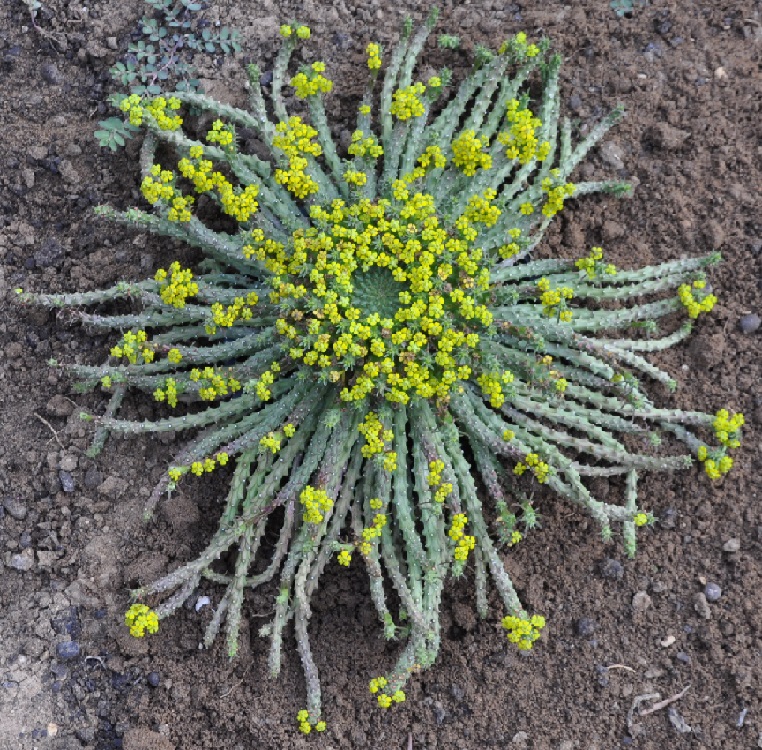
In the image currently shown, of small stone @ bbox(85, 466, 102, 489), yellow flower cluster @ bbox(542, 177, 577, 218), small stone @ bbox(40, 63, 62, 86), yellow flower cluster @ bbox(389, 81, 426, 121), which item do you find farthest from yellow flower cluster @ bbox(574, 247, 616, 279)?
small stone @ bbox(40, 63, 62, 86)

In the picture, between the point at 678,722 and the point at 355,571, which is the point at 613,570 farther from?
the point at 355,571

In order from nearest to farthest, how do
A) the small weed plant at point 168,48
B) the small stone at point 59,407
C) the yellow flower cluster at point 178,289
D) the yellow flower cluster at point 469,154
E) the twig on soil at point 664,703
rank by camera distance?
1. the yellow flower cluster at point 178,289
2. the yellow flower cluster at point 469,154
3. the twig on soil at point 664,703
4. the small stone at point 59,407
5. the small weed plant at point 168,48

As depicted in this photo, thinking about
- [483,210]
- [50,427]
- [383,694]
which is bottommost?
[383,694]

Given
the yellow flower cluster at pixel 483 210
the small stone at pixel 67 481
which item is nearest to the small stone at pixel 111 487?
the small stone at pixel 67 481

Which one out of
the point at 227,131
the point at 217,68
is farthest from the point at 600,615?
the point at 217,68

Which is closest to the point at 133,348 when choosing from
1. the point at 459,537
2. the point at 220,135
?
the point at 220,135

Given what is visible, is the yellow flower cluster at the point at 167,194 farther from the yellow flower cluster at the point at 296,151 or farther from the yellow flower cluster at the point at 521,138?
the yellow flower cluster at the point at 521,138
